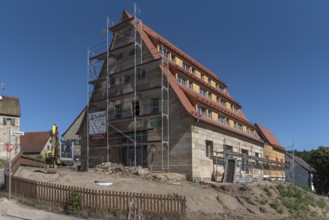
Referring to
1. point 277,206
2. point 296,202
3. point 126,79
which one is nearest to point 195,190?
point 277,206

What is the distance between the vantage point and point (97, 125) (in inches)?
1325

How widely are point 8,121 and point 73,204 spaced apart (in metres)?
41.7

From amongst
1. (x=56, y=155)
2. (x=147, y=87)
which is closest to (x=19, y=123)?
(x=56, y=155)

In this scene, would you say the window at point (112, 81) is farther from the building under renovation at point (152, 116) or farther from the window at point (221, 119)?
the window at point (221, 119)

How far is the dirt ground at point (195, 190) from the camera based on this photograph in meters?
18.9

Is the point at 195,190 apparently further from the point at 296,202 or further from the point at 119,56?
the point at 119,56

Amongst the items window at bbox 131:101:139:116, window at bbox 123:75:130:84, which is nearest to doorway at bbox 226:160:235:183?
window at bbox 131:101:139:116

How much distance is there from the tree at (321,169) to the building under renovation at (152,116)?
19.7m

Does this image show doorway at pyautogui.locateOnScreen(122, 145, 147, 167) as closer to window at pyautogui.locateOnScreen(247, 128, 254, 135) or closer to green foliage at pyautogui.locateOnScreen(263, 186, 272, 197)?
green foliage at pyautogui.locateOnScreen(263, 186, 272, 197)

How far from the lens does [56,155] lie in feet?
112

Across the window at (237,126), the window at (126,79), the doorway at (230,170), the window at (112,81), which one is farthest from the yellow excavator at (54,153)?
the window at (237,126)

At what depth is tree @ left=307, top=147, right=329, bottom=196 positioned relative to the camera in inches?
2032

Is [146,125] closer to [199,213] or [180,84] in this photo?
[180,84]

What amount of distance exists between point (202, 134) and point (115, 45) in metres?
12.6
